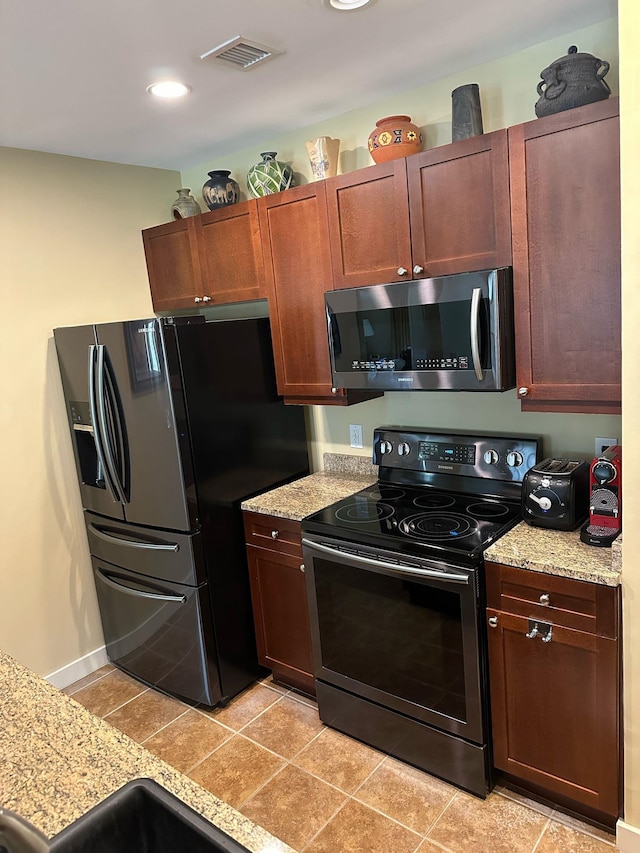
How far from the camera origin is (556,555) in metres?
1.89

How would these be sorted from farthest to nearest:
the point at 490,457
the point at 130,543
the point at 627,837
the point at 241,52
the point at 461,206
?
1. the point at 130,543
2. the point at 490,457
3. the point at 461,206
4. the point at 241,52
5. the point at 627,837

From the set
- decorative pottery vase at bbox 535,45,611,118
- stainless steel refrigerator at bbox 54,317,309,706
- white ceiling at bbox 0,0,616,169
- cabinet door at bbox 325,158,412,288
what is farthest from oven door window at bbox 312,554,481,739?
white ceiling at bbox 0,0,616,169

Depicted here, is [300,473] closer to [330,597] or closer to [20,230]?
[330,597]

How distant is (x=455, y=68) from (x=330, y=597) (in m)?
2.09

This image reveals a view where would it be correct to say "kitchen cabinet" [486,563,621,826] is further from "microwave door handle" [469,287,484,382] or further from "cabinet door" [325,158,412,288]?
"cabinet door" [325,158,412,288]

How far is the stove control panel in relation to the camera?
7.82 feet

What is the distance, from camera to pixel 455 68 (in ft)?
7.56

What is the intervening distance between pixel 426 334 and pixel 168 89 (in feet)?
4.27

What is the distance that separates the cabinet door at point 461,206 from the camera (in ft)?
6.64

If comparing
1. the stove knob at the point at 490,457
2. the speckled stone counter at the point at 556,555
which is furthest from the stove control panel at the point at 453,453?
the speckled stone counter at the point at 556,555

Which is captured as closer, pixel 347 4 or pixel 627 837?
pixel 347 4

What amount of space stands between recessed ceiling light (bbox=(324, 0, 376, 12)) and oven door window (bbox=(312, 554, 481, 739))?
1.75m

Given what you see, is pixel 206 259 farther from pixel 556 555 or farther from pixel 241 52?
pixel 556 555

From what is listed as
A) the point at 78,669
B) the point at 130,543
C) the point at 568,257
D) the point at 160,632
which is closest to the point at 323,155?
the point at 568,257
